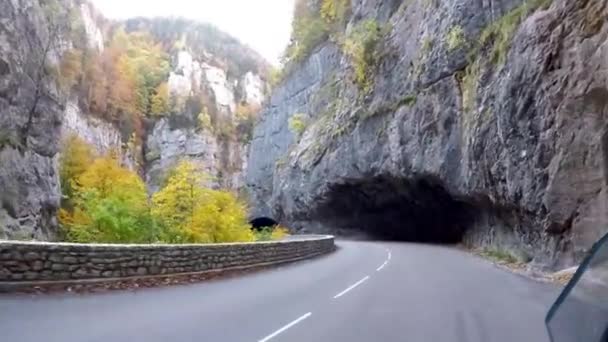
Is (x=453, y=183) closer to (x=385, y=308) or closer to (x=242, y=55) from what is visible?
(x=385, y=308)

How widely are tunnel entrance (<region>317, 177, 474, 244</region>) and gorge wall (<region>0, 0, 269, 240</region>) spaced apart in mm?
14291

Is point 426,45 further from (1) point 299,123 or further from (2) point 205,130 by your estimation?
(2) point 205,130

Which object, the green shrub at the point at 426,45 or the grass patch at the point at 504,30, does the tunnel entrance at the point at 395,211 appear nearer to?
the green shrub at the point at 426,45

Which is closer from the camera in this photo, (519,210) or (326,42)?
(519,210)

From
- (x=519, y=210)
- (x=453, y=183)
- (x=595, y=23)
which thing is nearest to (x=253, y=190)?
(x=453, y=183)

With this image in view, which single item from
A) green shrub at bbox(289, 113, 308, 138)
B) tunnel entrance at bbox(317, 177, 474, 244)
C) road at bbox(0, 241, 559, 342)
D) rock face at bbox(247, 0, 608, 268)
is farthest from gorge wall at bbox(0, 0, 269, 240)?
road at bbox(0, 241, 559, 342)

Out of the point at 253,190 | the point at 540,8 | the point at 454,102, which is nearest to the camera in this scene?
the point at 540,8

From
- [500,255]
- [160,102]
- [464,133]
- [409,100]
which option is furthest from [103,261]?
[160,102]

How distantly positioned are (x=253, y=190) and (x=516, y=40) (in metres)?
55.1

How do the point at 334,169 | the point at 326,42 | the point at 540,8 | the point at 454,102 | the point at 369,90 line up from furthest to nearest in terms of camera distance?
the point at 326,42, the point at 334,169, the point at 369,90, the point at 454,102, the point at 540,8

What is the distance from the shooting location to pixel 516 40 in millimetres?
20969

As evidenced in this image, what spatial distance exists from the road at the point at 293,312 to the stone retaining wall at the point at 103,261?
62 cm

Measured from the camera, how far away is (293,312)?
29.9ft

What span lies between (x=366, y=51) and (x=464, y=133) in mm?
16298
